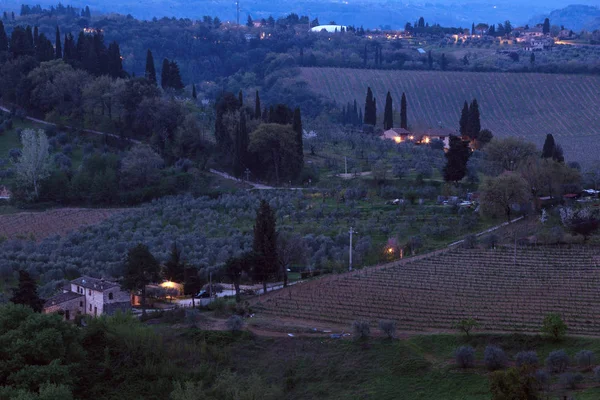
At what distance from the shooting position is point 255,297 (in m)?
37.3

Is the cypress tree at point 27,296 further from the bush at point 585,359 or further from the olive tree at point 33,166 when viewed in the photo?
the olive tree at point 33,166

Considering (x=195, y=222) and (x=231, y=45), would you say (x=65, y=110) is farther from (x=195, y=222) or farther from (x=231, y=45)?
Result: (x=231, y=45)

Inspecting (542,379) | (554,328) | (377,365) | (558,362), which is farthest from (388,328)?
(542,379)

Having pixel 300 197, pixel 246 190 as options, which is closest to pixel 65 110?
pixel 246 190

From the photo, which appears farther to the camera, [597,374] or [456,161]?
[456,161]

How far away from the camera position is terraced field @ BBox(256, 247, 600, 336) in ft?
106

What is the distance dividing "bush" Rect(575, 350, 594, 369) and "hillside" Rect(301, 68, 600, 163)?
57539 mm

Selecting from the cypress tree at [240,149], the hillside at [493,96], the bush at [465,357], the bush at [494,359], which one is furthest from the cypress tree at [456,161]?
the hillside at [493,96]

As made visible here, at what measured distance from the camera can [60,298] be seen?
36.7 metres

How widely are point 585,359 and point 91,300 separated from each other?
19.1m

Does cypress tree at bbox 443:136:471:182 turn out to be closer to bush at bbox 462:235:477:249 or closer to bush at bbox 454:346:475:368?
bush at bbox 462:235:477:249

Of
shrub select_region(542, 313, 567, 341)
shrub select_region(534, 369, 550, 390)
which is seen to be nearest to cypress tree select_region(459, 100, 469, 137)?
shrub select_region(542, 313, 567, 341)

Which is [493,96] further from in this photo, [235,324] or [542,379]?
[542,379]

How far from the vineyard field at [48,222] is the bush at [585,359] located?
1301 inches
